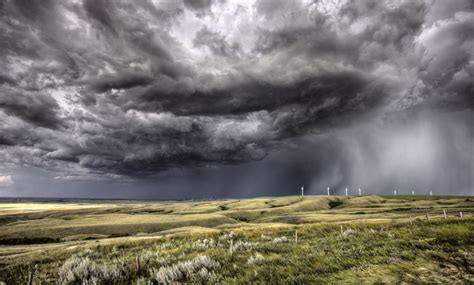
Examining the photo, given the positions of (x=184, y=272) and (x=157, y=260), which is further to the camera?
(x=157, y=260)

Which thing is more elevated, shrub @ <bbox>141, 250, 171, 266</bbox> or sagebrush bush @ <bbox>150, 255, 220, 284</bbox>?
sagebrush bush @ <bbox>150, 255, 220, 284</bbox>

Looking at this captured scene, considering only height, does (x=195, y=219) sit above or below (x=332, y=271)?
below

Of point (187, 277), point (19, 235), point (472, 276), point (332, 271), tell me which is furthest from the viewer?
point (19, 235)

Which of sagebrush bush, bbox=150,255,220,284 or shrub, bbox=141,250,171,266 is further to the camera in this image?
shrub, bbox=141,250,171,266

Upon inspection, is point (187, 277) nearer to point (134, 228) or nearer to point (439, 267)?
point (439, 267)

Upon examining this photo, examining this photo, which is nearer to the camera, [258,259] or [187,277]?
[187,277]

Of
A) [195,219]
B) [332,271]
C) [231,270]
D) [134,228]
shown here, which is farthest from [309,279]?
[195,219]

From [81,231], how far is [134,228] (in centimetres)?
1437

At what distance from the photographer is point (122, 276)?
8961 millimetres

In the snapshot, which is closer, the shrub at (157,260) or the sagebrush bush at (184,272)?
the sagebrush bush at (184,272)

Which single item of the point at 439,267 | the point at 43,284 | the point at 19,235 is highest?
the point at 439,267

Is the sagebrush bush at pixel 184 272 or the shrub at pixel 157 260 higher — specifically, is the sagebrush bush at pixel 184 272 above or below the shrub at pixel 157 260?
above

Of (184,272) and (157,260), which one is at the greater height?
(184,272)

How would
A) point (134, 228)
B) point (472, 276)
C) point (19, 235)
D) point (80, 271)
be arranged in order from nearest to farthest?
1. point (472, 276)
2. point (80, 271)
3. point (19, 235)
4. point (134, 228)
